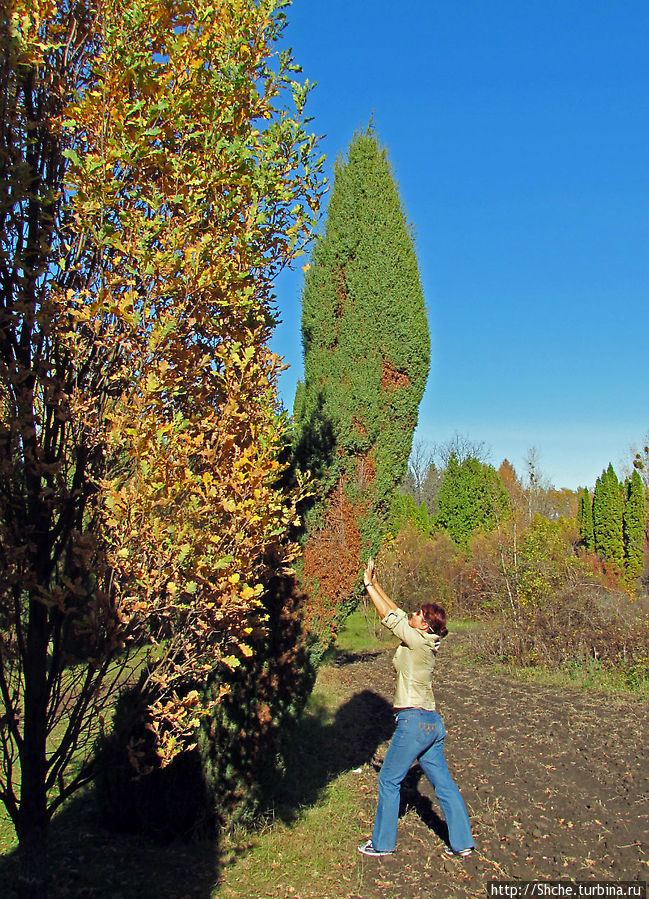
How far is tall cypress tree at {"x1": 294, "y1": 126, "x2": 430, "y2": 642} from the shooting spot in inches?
183

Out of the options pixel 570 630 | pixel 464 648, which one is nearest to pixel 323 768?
pixel 570 630

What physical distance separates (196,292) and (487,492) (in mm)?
18404

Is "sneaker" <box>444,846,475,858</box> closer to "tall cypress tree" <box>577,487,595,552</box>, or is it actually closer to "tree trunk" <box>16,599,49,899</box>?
"tree trunk" <box>16,599,49,899</box>

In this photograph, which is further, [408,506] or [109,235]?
[408,506]

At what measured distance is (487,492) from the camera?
19906 millimetres

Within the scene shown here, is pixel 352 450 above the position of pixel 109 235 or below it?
below

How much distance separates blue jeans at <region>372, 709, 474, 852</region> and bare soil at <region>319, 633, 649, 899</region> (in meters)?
0.17

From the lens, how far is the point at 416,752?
3.94 metres

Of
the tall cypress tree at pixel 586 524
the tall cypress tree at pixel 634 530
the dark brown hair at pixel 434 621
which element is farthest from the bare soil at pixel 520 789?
the tall cypress tree at pixel 586 524

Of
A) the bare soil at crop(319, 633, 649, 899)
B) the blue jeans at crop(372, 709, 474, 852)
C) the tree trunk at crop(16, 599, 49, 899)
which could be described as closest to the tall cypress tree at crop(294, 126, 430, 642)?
the blue jeans at crop(372, 709, 474, 852)

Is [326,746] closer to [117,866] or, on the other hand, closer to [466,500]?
[117,866]

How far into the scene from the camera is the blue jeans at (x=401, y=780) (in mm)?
3928

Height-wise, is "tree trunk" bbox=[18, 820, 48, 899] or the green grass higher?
"tree trunk" bbox=[18, 820, 48, 899]

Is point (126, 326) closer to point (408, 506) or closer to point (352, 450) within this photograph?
point (352, 450)
